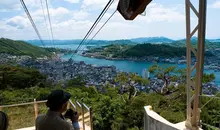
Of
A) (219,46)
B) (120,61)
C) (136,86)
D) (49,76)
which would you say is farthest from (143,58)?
(219,46)

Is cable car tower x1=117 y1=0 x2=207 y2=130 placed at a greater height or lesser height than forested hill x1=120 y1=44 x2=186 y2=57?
greater

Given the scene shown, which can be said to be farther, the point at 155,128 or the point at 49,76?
the point at 49,76

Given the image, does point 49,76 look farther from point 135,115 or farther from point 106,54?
point 106,54

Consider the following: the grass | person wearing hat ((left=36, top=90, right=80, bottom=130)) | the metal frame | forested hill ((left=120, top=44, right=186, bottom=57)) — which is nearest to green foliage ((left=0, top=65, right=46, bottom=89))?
the grass

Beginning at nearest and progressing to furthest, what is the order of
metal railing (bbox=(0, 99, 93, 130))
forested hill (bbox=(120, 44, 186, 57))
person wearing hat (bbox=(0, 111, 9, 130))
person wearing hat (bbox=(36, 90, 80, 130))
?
person wearing hat (bbox=(0, 111, 9, 130))
person wearing hat (bbox=(36, 90, 80, 130))
metal railing (bbox=(0, 99, 93, 130))
forested hill (bbox=(120, 44, 186, 57))

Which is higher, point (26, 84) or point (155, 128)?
point (155, 128)

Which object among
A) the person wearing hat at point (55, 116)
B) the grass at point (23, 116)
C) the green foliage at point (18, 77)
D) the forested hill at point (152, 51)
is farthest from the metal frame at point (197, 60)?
the forested hill at point (152, 51)

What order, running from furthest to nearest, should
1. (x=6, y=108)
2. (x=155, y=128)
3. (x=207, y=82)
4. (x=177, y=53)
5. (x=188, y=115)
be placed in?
(x=177, y=53), (x=207, y=82), (x=6, y=108), (x=155, y=128), (x=188, y=115)

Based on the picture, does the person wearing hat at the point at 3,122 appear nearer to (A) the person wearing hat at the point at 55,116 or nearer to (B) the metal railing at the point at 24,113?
(A) the person wearing hat at the point at 55,116

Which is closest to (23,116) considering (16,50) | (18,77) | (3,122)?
(3,122)

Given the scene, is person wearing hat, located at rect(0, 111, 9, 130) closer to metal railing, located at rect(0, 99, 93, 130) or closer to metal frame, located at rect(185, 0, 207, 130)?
metal frame, located at rect(185, 0, 207, 130)

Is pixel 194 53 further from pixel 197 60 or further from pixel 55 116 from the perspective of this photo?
pixel 55 116
